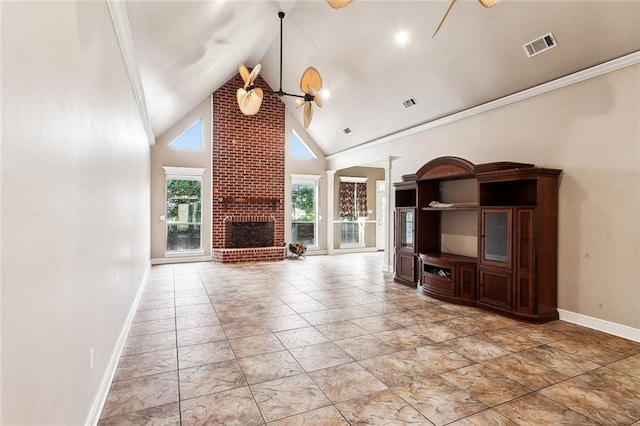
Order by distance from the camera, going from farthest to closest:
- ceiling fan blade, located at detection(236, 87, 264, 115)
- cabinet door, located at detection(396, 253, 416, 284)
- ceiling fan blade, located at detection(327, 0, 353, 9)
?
1. cabinet door, located at detection(396, 253, 416, 284)
2. ceiling fan blade, located at detection(236, 87, 264, 115)
3. ceiling fan blade, located at detection(327, 0, 353, 9)

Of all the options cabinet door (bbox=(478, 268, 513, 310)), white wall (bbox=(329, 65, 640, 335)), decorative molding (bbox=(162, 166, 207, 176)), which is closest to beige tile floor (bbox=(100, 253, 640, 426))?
cabinet door (bbox=(478, 268, 513, 310))

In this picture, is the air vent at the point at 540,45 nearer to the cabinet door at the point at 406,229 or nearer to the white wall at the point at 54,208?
the cabinet door at the point at 406,229

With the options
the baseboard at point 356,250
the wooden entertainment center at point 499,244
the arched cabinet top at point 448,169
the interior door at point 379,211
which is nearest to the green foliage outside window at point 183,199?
the baseboard at point 356,250

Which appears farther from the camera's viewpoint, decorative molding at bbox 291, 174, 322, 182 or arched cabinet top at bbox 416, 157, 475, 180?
decorative molding at bbox 291, 174, 322, 182

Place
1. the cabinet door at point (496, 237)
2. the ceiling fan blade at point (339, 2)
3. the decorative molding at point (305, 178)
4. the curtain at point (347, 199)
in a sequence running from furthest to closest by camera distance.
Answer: the curtain at point (347, 199), the decorative molding at point (305, 178), the cabinet door at point (496, 237), the ceiling fan blade at point (339, 2)

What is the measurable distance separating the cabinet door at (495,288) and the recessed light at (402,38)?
340cm

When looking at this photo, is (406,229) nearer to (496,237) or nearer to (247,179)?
(496,237)

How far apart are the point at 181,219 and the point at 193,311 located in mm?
4543

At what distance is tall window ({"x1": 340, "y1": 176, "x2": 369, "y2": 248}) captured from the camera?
1043 centimetres

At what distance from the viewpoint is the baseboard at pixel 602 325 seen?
11.8ft

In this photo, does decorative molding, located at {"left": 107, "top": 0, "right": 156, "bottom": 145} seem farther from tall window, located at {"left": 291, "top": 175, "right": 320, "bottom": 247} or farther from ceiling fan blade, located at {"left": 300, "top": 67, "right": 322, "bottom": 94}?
tall window, located at {"left": 291, "top": 175, "right": 320, "bottom": 247}

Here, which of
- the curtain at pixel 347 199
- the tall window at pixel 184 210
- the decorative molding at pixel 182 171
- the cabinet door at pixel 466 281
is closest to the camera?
the cabinet door at pixel 466 281

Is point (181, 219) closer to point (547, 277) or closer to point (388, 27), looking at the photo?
point (388, 27)

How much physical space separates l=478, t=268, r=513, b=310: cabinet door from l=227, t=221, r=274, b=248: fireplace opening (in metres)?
5.79
